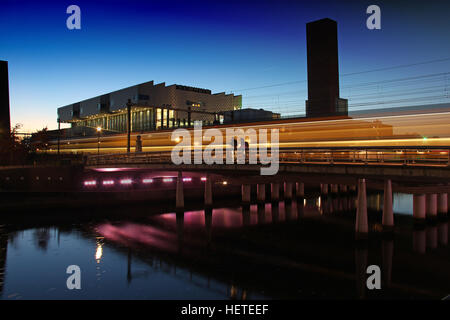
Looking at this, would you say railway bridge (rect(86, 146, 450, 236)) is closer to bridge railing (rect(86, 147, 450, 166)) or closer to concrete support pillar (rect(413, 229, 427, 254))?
bridge railing (rect(86, 147, 450, 166))

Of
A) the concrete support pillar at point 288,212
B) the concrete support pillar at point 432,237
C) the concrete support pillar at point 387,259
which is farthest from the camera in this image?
the concrete support pillar at point 288,212

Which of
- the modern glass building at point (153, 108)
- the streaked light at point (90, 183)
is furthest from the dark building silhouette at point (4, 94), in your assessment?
the streaked light at point (90, 183)

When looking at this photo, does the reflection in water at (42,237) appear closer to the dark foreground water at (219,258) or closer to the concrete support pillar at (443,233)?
the dark foreground water at (219,258)

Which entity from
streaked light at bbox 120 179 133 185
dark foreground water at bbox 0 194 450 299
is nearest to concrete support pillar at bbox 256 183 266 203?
dark foreground water at bbox 0 194 450 299

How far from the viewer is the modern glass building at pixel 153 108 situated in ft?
244

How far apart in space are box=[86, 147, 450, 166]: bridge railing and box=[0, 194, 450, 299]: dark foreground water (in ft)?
19.0

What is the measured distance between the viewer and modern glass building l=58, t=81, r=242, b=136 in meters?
74.4

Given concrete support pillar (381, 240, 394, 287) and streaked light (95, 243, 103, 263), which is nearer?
concrete support pillar (381, 240, 394, 287)

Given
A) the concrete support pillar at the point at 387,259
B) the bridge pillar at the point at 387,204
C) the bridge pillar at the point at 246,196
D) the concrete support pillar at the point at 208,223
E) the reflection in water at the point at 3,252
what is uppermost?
the bridge pillar at the point at 387,204

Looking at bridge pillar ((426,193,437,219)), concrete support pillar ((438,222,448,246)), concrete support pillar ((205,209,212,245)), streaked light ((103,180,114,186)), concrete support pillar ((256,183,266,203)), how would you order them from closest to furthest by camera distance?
concrete support pillar ((438,222,448,246))
concrete support pillar ((205,209,212,245))
bridge pillar ((426,193,437,219))
streaked light ((103,180,114,186))
concrete support pillar ((256,183,266,203))

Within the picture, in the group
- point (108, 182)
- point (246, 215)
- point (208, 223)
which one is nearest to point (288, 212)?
point (246, 215)

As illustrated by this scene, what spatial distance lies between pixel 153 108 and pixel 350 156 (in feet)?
158

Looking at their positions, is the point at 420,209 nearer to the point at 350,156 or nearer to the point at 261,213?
the point at 350,156

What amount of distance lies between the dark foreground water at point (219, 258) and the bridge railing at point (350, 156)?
5791mm
